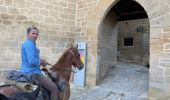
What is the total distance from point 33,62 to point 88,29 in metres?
→ 5.38

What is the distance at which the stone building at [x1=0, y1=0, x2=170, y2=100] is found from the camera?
25.8 ft

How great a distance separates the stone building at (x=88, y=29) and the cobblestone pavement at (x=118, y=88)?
0.34 meters

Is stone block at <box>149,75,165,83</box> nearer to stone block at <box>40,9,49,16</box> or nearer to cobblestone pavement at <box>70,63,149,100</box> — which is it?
cobblestone pavement at <box>70,63,149,100</box>

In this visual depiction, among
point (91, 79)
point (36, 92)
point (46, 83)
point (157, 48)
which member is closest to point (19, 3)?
point (91, 79)

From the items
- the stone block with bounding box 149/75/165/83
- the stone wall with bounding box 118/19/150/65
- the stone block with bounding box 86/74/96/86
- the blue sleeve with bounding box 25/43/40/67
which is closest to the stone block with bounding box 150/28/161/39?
the stone block with bounding box 149/75/165/83

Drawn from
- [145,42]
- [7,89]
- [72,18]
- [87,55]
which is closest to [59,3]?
[72,18]

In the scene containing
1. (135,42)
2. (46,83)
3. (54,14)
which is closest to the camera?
(46,83)

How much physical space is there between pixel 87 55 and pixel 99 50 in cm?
45

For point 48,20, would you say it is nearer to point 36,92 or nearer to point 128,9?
point 128,9

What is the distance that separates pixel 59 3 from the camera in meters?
10.6

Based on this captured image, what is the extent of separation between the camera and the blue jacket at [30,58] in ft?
16.4

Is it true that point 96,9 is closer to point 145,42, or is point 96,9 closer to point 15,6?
point 15,6

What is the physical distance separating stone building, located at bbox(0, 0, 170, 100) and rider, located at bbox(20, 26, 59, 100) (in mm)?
3454

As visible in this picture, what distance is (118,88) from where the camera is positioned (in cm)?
944
